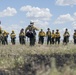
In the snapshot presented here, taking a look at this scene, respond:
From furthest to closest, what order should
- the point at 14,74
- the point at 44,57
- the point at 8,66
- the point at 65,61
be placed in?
the point at 44,57 < the point at 65,61 < the point at 8,66 < the point at 14,74

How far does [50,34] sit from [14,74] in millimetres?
19763

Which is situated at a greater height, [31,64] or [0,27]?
[0,27]

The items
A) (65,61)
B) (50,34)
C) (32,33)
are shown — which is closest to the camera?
(65,61)

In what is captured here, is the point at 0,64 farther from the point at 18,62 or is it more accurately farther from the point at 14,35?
the point at 14,35

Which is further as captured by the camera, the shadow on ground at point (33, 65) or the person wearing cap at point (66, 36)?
the person wearing cap at point (66, 36)

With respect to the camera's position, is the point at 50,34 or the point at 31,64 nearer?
the point at 31,64

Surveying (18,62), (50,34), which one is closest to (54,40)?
(50,34)

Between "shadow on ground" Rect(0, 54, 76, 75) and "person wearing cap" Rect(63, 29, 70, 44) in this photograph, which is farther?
"person wearing cap" Rect(63, 29, 70, 44)

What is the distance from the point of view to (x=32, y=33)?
68.9ft

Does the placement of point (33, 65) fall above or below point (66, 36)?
below

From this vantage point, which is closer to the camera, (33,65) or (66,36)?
(33,65)

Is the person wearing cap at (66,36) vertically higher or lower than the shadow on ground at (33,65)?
higher

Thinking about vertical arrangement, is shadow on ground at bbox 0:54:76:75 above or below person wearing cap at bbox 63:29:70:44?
below

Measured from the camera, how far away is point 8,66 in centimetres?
1298
